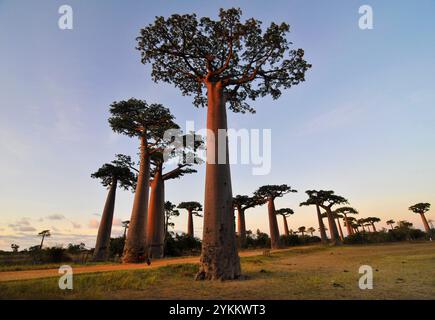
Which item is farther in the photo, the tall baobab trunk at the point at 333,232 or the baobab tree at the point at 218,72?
the tall baobab trunk at the point at 333,232

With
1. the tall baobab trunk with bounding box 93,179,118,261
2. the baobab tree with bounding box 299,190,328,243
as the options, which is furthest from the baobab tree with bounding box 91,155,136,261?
the baobab tree with bounding box 299,190,328,243

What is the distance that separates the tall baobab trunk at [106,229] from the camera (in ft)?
63.0

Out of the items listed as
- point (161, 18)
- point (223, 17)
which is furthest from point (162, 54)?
point (223, 17)

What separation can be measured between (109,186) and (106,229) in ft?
13.6

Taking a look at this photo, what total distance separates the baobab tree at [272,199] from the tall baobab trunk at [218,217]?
2439 centimetres

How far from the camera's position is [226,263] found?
7238 millimetres

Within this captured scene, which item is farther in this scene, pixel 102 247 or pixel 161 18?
pixel 102 247

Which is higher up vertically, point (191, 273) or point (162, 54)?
point (162, 54)

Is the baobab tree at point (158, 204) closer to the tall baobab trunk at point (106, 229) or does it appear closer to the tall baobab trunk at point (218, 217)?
Result: the tall baobab trunk at point (106, 229)

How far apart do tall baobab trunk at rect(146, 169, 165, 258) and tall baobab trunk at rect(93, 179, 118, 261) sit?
337 cm

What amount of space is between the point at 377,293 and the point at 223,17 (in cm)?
1054

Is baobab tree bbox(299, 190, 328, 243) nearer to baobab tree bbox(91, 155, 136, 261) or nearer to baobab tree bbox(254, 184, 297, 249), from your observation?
baobab tree bbox(254, 184, 297, 249)

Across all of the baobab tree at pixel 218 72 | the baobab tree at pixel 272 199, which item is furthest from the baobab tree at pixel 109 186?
the baobab tree at pixel 272 199
